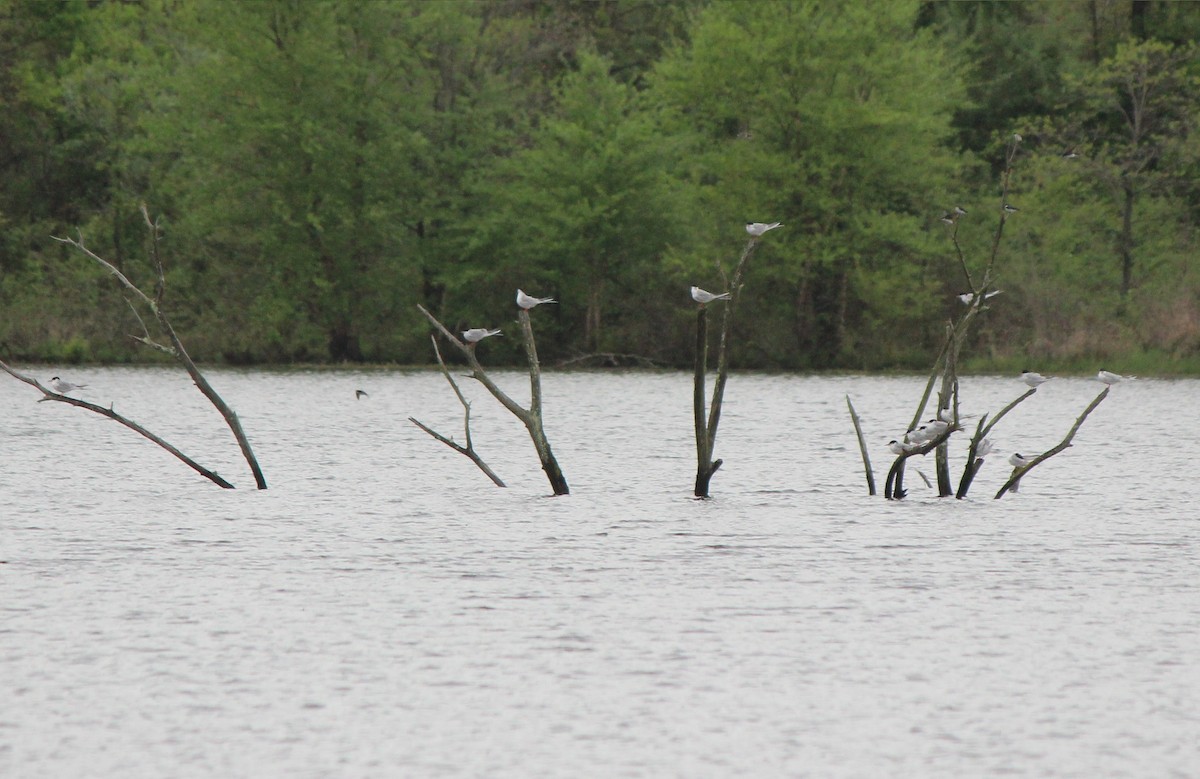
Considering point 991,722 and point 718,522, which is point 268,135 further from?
point 991,722

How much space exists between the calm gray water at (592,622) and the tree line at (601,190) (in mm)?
28539

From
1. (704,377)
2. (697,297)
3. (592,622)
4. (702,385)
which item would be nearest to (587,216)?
(704,377)

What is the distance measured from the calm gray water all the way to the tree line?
28.5m

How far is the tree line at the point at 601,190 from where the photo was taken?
50250mm

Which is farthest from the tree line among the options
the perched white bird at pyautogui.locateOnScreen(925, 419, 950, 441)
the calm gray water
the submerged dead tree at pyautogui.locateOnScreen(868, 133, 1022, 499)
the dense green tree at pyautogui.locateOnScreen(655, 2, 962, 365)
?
the perched white bird at pyautogui.locateOnScreen(925, 419, 950, 441)

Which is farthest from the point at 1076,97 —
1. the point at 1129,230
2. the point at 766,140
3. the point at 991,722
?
the point at 991,722

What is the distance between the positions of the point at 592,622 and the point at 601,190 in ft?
138

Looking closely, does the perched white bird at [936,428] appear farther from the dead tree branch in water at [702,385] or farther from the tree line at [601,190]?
the tree line at [601,190]

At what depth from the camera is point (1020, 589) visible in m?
12.5

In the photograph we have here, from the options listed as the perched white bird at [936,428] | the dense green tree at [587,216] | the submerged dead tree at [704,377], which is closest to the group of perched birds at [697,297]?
the submerged dead tree at [704,377]

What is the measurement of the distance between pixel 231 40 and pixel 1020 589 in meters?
42.9

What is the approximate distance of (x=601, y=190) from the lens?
5247cm

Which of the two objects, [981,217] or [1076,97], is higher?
[1076,97]

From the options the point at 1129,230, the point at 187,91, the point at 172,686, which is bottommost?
the point at 172,686
